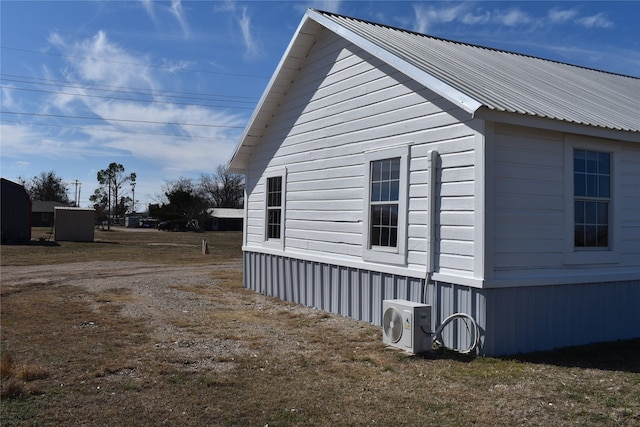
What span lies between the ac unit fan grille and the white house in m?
0.67

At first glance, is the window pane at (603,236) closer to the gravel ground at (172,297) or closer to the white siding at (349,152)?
the white siding at (349,152)

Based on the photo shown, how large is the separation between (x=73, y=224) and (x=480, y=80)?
119ft

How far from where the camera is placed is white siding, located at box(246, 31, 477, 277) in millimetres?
7727

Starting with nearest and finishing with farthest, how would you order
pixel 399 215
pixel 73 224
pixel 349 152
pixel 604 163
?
pixel 604 163, pixel 399 215, pixel 349 152, pixel 73 224

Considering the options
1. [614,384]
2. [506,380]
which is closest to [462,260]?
[506,380]

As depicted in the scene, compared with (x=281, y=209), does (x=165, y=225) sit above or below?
below

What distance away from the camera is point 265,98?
41.9 feet

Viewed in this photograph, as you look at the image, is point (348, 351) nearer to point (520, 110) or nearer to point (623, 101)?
point (520, 110)

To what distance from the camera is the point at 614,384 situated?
6.03 metres

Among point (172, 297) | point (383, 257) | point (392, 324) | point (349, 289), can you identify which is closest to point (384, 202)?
point (383, 257)

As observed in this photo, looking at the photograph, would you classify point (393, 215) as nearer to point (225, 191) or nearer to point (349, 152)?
point (349, 152)

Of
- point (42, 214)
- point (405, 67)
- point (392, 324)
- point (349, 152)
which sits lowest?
point (392, 324)

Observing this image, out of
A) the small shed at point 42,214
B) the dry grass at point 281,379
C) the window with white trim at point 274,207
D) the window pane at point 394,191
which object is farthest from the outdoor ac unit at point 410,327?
the small shed at point 42,214

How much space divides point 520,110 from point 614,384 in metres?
3.32
